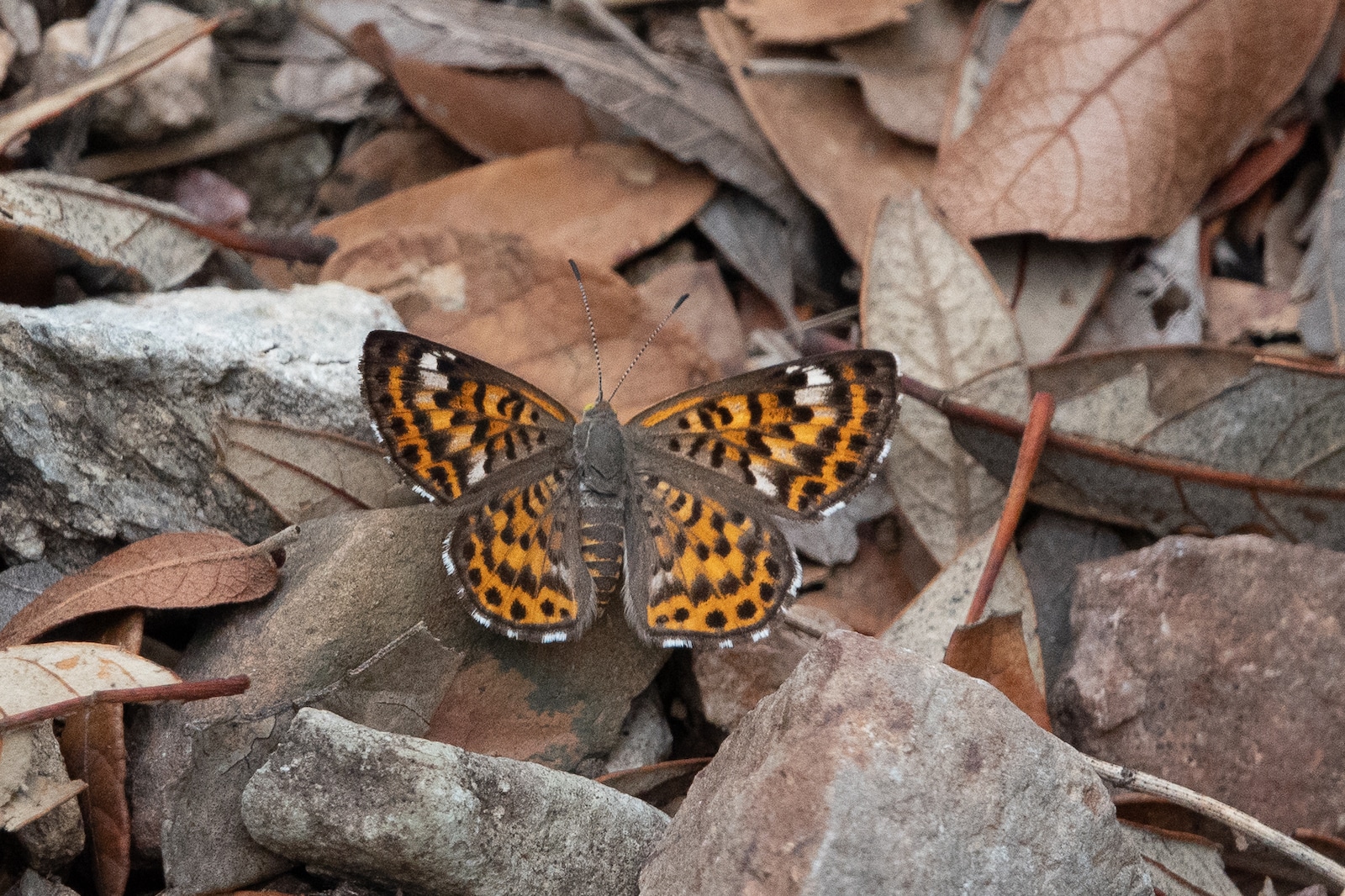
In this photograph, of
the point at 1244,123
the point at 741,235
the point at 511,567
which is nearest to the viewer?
the point at 511,567

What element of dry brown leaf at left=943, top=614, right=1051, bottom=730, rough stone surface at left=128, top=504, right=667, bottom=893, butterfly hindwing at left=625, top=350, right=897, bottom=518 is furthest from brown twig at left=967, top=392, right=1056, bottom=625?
rough stone surface at left=128, top=504, right=667, bottom=893

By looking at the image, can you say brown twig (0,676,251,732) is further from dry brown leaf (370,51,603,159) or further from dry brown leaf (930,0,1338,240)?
dry brown leaf (930,0,1338,240)

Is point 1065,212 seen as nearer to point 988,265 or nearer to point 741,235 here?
point 988,265

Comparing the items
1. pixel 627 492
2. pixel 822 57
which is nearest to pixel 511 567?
pixel 627 492

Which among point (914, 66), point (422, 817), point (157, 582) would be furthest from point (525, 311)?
point (422, 817)

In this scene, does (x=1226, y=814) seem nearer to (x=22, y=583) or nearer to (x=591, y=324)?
(x=591, y=324)

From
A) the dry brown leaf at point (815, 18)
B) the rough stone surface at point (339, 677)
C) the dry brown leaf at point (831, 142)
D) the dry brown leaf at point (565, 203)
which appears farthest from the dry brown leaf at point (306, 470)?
the dry brown leaf at point (815, 18)
